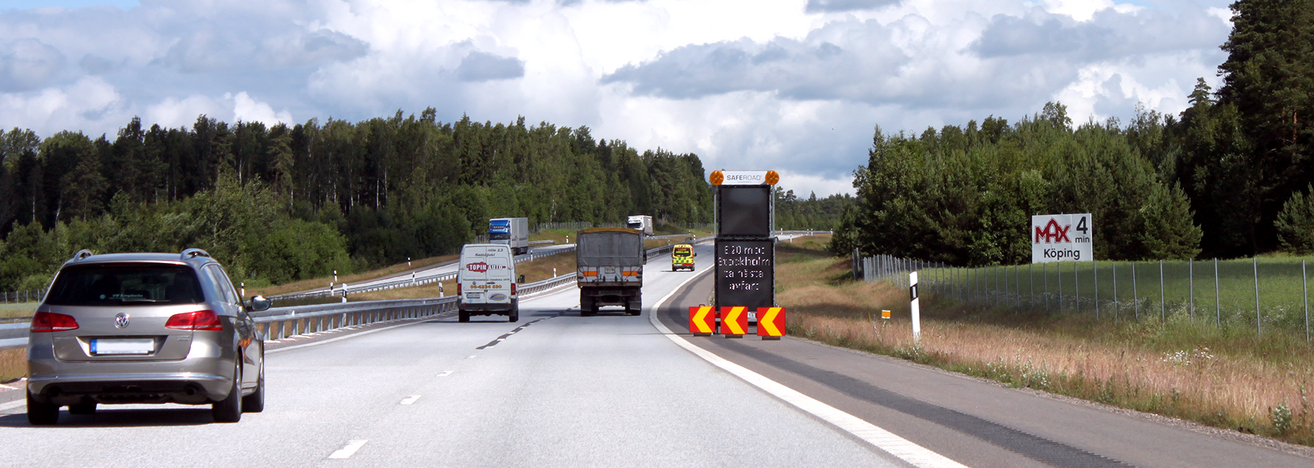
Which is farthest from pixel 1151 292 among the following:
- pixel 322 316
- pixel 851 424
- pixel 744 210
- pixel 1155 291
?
pixel 851 424

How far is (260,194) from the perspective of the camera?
119m

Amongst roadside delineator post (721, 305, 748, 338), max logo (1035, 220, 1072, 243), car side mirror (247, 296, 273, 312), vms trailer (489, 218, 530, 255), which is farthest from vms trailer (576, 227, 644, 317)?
vms trailer (489, 218, 530, 255)

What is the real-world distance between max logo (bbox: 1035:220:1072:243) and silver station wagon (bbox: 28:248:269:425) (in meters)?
27.9

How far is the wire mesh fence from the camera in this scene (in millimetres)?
25031

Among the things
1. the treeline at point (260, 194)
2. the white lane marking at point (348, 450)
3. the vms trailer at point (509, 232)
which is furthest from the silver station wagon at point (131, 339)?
the treeline at point (260, 194)

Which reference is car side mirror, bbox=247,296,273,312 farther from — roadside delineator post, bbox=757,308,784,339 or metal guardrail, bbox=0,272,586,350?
roadside delineator post, bbox=757,308,784,339

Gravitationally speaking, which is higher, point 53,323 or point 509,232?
point 509,232

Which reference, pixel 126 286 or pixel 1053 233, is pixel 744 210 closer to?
pixel 1053 233

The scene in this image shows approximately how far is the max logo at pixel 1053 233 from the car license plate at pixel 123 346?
93.8ft

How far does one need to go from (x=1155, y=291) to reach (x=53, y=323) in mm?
34421

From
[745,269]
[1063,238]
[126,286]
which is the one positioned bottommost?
[745,269]

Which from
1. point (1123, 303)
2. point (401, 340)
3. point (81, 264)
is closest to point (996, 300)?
point (1123, 303)

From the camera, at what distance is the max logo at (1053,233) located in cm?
3331

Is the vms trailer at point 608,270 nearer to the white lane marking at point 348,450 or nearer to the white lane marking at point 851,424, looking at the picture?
the white lane marking at point 851,424
